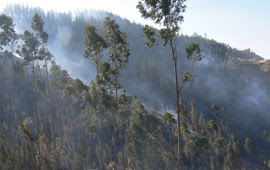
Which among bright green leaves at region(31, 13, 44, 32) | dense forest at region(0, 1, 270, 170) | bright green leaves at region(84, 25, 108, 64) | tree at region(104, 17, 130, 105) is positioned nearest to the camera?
dense forest at region(0, 1, 270, 170)

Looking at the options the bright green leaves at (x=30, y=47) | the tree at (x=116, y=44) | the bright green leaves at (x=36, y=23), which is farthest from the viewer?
the bright green leaves at (x=30, y=47)

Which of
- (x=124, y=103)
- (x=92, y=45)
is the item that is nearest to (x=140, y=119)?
(x=124, y=103)

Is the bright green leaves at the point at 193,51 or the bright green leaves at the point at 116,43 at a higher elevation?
the bright green leaves at the point at 116,43

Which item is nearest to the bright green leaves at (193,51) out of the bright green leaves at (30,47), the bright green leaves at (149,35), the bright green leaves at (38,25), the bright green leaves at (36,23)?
the bright green leaves at (149,35)

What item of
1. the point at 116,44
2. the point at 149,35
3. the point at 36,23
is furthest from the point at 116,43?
the point at 36,23

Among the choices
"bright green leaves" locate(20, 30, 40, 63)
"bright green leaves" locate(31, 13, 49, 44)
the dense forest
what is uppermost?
"bright green leaves" locate(31, 13, 49, 44)

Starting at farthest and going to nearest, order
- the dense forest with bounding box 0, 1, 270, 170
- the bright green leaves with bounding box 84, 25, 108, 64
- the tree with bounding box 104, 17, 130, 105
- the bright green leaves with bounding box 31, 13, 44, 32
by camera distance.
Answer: the bright green leaves with bounding box 31, 13, 44, 32 → the bright green leaves with bounding box 84, 25, 108, 64 → the tree with bounding box 104, 17, 130, 105 → the dense forest with bounding box 0, 1, 270, 170

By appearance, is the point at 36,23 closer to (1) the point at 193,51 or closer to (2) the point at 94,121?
(2) the point at 94,121

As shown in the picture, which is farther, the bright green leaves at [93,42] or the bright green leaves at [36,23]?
the bright green leaves at [36,23]

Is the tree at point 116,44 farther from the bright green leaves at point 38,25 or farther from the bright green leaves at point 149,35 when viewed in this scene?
the bright green leaves at point 38,25

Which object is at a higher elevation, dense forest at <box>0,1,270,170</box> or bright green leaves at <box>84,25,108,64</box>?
bright green leaves at <box>84,25,108,64</box>

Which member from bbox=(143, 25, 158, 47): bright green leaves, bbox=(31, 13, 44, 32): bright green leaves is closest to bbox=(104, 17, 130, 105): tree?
bbox=(143, 25, 158, 47): bright green leaves

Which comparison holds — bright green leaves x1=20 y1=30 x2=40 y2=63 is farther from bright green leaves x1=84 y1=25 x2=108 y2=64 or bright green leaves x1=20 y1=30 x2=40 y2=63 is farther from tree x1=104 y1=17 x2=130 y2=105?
tree x1=104 y1=17 x2=130 y2=105

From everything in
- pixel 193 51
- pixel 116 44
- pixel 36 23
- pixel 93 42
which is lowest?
pixel 193 51
